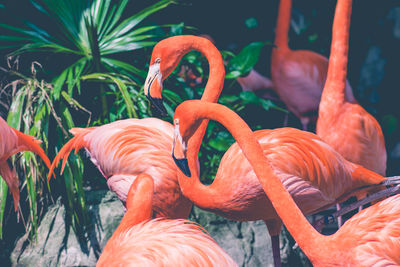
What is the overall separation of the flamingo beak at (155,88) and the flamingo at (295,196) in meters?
0.31

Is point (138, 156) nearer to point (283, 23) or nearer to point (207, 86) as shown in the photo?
point (207, 86)

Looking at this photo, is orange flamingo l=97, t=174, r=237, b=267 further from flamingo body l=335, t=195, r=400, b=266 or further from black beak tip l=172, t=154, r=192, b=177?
flamingo body l=335, t=195, r=400, b=266

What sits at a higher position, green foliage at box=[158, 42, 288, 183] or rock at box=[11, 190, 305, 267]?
green foliage at box=[158, 42, 288, 183]

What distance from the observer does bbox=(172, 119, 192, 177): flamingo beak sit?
6.06 ft

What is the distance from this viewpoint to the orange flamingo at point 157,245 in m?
1.53

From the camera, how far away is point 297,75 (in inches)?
126

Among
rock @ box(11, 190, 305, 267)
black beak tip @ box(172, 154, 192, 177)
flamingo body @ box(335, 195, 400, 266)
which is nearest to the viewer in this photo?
→ flamingo body @ box(335, 195, 400, 266)

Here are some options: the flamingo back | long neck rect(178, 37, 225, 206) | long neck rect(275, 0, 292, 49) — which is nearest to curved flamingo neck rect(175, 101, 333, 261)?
long neck rect(178, 37, 225, 206)

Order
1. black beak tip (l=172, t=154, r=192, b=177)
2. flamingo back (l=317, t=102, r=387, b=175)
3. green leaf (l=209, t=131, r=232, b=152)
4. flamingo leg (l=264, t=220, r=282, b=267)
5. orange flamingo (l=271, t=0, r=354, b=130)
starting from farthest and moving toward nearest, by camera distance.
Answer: orange flamingo (l=271, t=0, r=354, b=130) → green leaf (l=209, t=131, r=232, b=152) → flamingo back (l=317, t=102, r=387, b=175) → flamingo leg (l=264, t=220, r=282, b=267) → black beak tip (l=172, t=154, r=192, b=177)

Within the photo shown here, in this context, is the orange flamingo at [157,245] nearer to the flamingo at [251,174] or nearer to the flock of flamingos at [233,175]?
the flock of flamingos at [233,175]

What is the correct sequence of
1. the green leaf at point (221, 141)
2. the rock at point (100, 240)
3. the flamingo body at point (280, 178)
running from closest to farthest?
the flamingo body at point (280, 178) → the rock at point (100, 240) → the green leaf at point (221, 141)

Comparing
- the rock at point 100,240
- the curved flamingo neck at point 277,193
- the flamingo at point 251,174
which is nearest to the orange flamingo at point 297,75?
the rock at point 100,240

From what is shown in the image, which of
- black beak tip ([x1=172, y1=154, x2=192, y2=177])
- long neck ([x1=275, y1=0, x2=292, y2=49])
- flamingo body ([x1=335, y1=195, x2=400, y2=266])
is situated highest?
long neck ([x1=275, y1=0, x2=292, y2=49])

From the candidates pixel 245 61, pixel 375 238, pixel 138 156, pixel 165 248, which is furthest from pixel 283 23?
pixel 165 248
